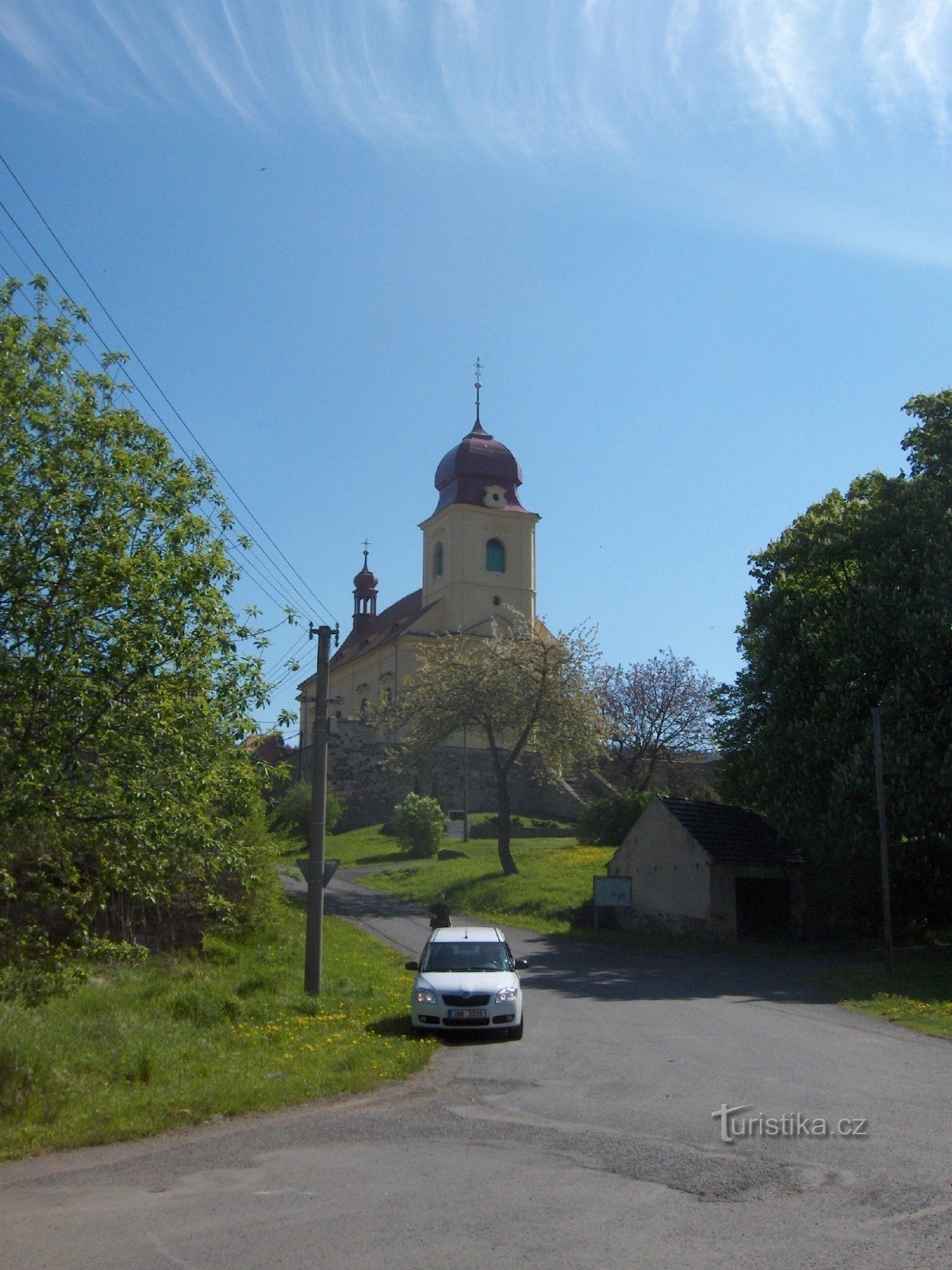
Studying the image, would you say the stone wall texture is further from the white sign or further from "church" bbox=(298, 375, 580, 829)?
the white sign

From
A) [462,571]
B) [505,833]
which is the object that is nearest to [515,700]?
[505,833]

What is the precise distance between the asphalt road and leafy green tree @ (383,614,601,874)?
28926 millimetres

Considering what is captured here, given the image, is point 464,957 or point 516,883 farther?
point 516,883

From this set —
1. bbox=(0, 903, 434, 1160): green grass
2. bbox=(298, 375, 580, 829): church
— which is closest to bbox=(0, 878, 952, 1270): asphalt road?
bbox=(0, 903, 434, 1160): green grass

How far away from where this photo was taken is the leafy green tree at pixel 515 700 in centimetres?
4275

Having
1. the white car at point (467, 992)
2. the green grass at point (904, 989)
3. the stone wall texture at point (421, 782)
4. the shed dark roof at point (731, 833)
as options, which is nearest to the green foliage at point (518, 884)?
the shed dark roof at point (731, 833)


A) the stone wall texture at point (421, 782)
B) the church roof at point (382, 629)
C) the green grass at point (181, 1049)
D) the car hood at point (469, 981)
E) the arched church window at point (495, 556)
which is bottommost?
the green grass at point (181, 1049)

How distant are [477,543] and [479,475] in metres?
4.69

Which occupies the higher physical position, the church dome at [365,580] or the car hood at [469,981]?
the church dome at [365,580]

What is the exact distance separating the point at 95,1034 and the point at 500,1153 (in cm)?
567

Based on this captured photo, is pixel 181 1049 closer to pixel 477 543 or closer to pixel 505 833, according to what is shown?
pixel 505 833

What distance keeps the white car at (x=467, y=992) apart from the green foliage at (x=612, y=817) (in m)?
28.9

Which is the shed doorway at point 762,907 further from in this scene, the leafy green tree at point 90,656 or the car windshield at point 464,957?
the leafy green tree at point 90,656

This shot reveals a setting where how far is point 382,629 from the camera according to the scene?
7912 cm
